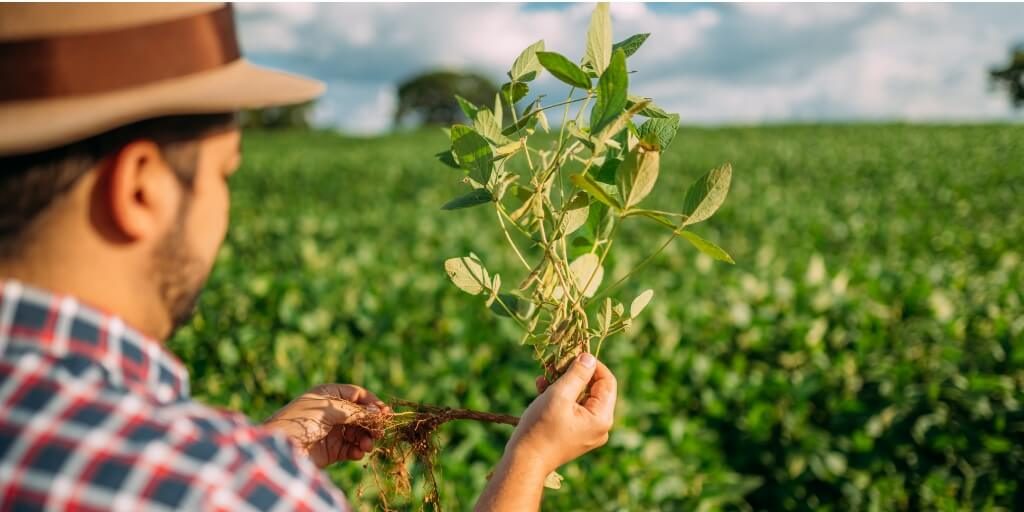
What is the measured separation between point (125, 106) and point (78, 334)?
24 cm

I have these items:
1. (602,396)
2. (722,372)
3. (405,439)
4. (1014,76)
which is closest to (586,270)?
(602,396)

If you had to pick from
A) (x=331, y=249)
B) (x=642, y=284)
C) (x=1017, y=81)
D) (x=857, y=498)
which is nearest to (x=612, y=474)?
(x=857, y=498)

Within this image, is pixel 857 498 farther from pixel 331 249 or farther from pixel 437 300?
pixel 331 249

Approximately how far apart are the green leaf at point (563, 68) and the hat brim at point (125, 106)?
14.1 inches

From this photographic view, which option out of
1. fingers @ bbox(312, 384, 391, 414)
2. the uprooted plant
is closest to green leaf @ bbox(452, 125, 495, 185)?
the uprooted plant

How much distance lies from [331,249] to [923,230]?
5.79 meters

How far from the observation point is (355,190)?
16016 millimetres

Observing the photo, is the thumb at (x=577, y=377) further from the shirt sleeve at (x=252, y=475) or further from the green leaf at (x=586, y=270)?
the shirt sleeve at (x=252, y=475)

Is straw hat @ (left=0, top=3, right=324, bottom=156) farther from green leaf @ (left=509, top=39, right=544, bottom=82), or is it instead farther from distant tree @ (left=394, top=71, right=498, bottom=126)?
distant tree @ (left=394, top=71, right=498, bottom=126)

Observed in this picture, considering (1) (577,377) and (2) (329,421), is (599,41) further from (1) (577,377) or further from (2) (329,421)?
(2) (329,421)

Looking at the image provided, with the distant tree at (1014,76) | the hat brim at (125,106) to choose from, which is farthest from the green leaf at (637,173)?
the distant tree at (1014,76)

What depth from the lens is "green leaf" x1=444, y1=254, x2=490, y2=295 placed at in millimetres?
1302

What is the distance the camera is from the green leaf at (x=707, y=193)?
1.17m

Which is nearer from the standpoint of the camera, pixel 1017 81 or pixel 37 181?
pixel 37 181
